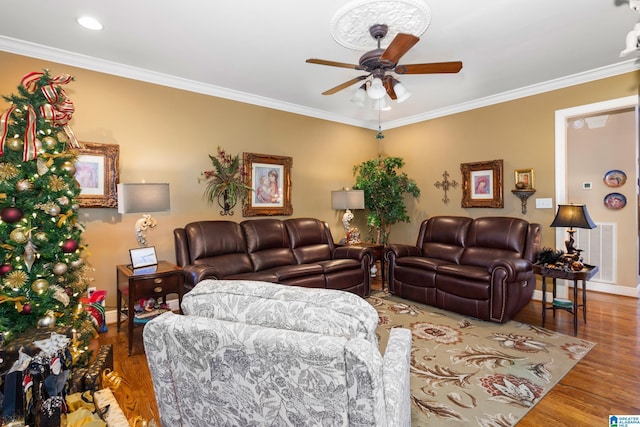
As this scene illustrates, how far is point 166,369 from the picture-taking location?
1.34 m

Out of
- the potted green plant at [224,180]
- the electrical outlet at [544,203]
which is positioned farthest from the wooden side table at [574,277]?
the potted green plant at [224,180]

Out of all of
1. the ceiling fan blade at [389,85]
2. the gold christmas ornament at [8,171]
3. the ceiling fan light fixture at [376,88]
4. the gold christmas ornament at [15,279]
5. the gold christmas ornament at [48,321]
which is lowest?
the gold christmas ornament at [48,321]

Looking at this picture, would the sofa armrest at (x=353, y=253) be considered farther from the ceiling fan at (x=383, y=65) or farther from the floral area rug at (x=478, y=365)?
the ceiling fan at (x=383, y=65)

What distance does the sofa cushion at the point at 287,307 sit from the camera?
1.11 meters

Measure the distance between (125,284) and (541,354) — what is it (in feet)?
12.5

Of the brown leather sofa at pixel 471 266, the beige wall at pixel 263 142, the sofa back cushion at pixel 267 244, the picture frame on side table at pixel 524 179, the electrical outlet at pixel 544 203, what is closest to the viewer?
the brown leather sofa at pixel 471 266

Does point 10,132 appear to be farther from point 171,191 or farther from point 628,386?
point 628,386

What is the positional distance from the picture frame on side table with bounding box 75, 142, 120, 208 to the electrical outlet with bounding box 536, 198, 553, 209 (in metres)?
5.17

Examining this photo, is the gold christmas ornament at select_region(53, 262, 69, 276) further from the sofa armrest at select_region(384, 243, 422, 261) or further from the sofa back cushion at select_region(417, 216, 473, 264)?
the sofa back cushion at select_region(417, 216, 473, 264)

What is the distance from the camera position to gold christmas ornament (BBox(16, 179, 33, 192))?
2.21 meters

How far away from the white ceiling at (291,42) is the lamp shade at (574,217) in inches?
63.0

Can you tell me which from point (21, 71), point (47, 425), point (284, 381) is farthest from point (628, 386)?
point (21, 71)

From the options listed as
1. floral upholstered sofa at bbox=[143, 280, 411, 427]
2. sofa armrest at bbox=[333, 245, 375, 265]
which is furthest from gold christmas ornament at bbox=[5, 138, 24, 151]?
sofa armrest at bbox=[333, 245, 375, 265]

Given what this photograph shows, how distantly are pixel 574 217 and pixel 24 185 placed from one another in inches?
190
